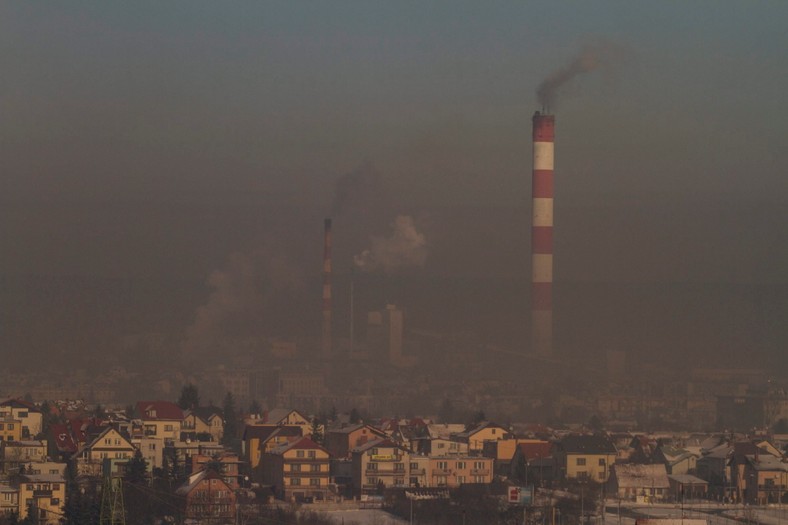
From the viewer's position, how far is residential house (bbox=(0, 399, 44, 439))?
2478cm

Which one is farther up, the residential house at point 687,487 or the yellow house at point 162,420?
the yellow house at point 162,420

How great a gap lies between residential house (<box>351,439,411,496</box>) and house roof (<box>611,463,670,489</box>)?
2622 millimetres

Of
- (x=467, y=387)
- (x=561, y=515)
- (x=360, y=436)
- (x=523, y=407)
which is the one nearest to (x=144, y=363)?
(x=467, y=387)

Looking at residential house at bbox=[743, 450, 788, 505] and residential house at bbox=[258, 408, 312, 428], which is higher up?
residential house at bbox=[258, 408, 312, 428]

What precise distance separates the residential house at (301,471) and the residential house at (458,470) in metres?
1.36

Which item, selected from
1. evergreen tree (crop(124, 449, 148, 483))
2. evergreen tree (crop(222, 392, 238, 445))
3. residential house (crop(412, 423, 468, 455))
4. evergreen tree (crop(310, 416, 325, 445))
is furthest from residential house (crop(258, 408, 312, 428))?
evergreen tree (crop(124, 449, 148, 483))

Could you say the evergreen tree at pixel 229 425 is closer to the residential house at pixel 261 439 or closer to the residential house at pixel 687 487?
the residential house at pixel 261 439

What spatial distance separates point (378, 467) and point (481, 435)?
421 cm

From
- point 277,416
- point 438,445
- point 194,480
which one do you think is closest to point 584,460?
point 438,445

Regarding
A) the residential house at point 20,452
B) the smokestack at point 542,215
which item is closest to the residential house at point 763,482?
the residential house at point 20,452

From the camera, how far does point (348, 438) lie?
2334cm

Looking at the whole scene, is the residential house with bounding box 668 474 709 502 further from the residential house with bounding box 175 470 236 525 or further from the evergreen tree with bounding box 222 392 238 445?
the evergreen tree with bounding box 222 392 238 445

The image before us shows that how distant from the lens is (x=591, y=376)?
40.6 m

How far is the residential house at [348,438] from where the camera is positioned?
23.1 meters
